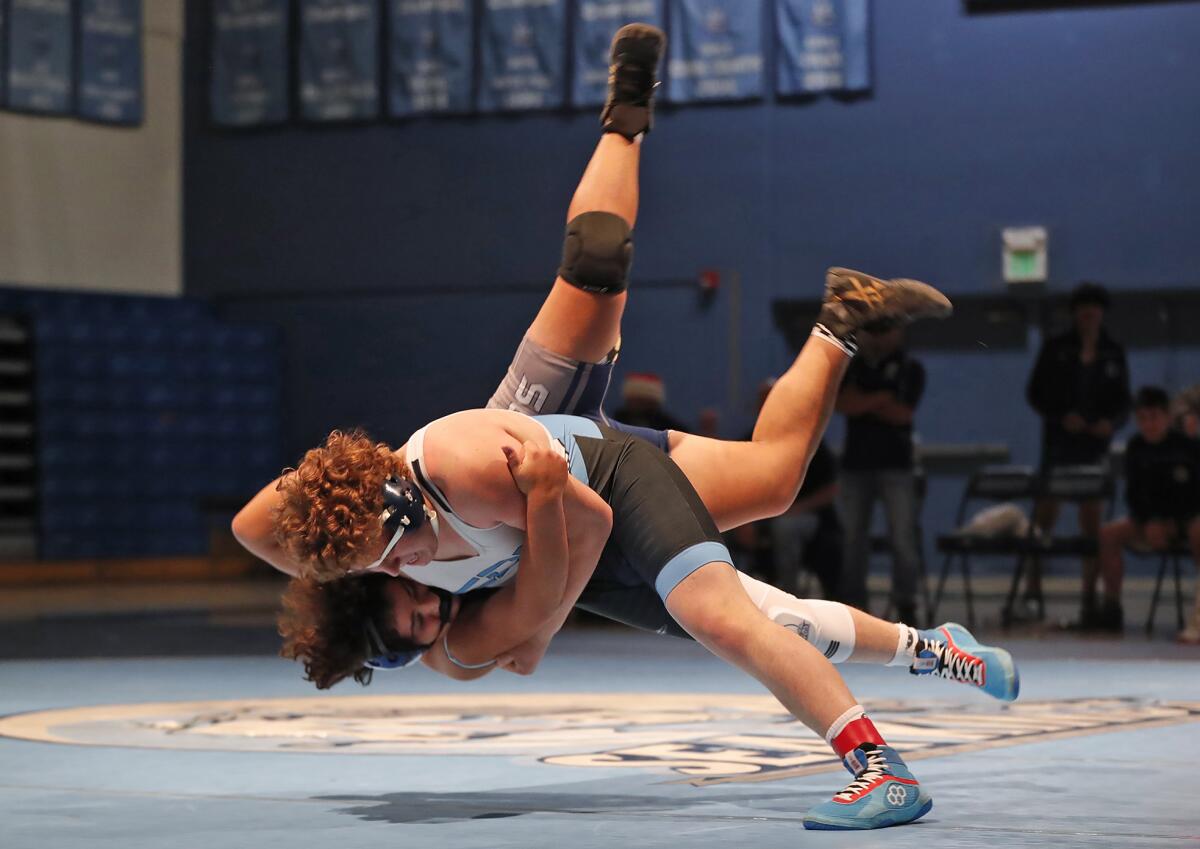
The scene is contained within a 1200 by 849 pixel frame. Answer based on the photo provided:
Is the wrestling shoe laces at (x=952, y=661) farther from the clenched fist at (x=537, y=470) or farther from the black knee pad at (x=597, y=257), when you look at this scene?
the black knee pad at (x=597, y=257)

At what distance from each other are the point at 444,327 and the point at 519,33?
6.70 ft

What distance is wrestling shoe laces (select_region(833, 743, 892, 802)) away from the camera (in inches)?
101

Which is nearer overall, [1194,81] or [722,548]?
[722,548]

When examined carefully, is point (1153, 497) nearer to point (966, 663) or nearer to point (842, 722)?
point (966, 663)

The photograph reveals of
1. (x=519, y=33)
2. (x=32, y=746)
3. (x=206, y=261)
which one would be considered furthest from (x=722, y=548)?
(x=206, y=261)

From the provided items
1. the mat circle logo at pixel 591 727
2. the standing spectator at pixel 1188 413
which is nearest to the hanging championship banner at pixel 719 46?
the standing spectator at pixel 1188 413

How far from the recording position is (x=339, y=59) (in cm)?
1205

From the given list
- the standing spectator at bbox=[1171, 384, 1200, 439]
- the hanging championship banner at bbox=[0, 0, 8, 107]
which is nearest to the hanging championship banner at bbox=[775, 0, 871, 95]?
the standing spectator at bbox=[1171, 384, 1200, 439]

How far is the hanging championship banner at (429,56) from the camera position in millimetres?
11727

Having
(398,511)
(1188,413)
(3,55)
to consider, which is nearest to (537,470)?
(398,511)

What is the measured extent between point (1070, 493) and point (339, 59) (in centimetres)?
672

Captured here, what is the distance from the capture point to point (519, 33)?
11586 mm

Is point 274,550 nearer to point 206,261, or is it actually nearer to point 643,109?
point 643,109

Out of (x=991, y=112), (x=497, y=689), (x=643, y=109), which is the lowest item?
(x=497, y=689)
